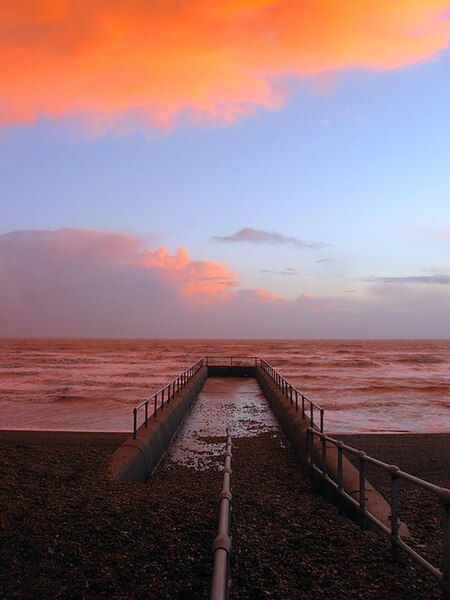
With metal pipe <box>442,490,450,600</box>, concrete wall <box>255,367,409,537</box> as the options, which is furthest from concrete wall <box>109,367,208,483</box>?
metal pipe <box>442,490,450,600</box>

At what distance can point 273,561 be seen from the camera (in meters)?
5.43

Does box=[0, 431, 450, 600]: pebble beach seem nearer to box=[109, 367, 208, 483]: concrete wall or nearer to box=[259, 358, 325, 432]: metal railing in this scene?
box=[109, 367, 208, 483]: concrete wall

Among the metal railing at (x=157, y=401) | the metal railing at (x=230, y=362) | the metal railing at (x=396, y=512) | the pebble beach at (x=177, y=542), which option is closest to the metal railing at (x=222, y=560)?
the pebble beach at (x=177, y=542)

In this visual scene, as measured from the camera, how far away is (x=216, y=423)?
61.7 feet

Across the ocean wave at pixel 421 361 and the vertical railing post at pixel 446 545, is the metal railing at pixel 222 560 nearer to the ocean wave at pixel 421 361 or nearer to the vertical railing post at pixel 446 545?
the vertical railing post at pixel 446 545

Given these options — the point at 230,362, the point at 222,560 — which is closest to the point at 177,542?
the point at 222,560

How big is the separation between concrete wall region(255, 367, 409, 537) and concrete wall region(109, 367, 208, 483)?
Answer: 11.5 ft

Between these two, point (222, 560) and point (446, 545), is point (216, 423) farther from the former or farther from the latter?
point (222, 560)

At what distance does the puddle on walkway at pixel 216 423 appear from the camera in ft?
44.9

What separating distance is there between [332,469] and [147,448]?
446 cm

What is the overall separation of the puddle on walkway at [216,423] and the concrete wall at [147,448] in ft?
1.41

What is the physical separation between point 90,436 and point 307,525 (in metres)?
9.23

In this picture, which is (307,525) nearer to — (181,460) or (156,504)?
(156,504)

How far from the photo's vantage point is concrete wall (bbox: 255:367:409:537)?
7.01 meters
